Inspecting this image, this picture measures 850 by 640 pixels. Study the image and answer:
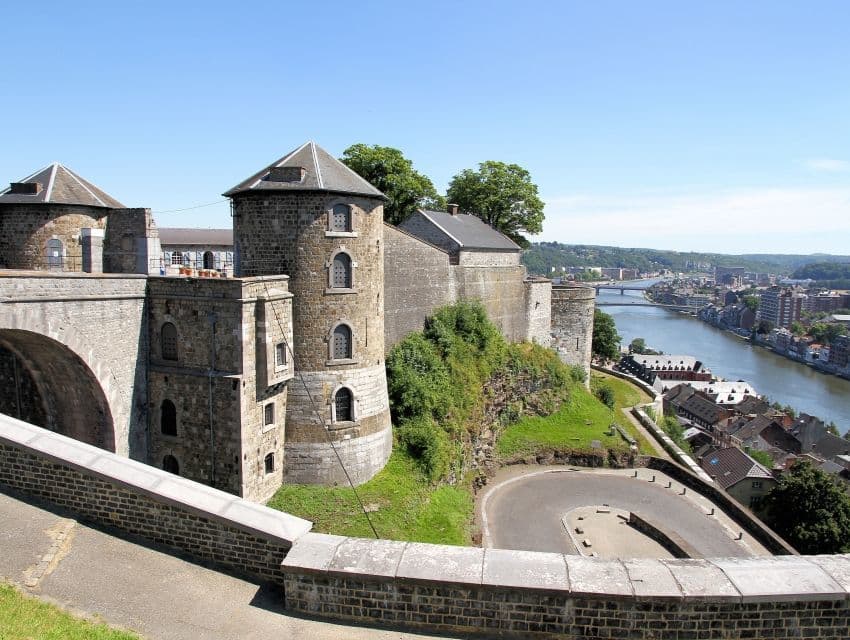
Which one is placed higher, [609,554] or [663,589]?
[663,589]

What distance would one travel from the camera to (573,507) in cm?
2422

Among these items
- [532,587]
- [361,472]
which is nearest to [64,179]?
[361,472]

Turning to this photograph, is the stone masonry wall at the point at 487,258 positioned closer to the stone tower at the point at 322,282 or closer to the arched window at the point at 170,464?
the stone tower at the point at 322,282

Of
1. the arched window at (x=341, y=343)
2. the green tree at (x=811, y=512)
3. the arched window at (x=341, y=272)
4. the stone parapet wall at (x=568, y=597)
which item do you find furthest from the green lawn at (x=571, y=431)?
the stone parapet wall at (x=568, y=597)

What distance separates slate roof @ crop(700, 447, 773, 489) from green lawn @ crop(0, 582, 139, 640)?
43.3m

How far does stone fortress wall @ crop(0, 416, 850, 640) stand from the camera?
239 inches

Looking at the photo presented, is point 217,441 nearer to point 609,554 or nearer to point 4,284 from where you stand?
point 4,284

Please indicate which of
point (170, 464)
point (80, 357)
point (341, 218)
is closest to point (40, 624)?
point (80, 357)

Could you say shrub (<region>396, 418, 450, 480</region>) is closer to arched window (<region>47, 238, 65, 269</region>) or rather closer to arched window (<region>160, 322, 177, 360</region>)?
arched window (<region>160, 322, 177, 360</region>)

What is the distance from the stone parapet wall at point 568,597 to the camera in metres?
6.06

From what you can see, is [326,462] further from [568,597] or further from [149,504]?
[568,597]

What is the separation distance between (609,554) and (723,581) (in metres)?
15.6

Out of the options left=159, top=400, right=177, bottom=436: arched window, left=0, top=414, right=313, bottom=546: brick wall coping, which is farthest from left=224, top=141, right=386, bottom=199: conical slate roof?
left=0, top=414, right=313, bottom=546: brick wall coping

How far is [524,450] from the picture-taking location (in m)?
28.6
